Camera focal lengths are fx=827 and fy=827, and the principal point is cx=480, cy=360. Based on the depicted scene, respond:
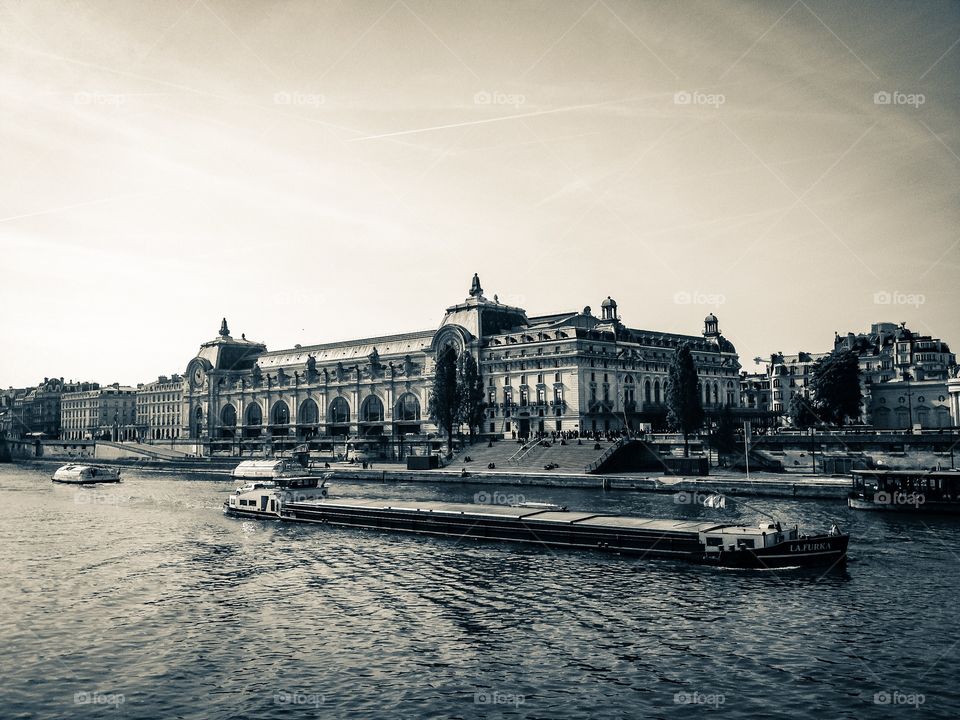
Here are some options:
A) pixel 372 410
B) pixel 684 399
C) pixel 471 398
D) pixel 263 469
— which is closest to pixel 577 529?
pixel 684 399

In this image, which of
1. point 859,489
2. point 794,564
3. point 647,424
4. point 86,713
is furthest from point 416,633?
point 647,424

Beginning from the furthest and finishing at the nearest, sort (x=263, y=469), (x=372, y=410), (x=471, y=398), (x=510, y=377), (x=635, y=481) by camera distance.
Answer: (x=372, y=410) → (x=510, y=377) → (x=471, y=398) → (x=263, y=469) → (x=635, y=481)

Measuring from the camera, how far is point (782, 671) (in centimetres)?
2922

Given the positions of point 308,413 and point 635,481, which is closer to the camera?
point 635,481

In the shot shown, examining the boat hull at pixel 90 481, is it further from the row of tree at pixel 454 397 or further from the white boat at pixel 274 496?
the white boat at pixel 274 496

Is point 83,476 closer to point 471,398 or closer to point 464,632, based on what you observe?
point 471,398

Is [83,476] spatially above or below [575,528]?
below

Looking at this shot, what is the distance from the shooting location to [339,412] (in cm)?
18550

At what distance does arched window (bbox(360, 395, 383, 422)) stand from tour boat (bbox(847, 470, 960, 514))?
4600 inches

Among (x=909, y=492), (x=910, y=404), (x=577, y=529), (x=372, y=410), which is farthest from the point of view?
(x=372, y=410)

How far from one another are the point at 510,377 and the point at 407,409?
3111 cm

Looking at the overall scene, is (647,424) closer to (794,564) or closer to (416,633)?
(794,564)

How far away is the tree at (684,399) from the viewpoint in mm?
108688

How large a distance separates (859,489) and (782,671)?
50.2 metres
